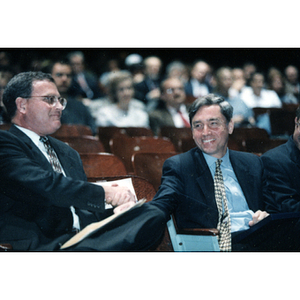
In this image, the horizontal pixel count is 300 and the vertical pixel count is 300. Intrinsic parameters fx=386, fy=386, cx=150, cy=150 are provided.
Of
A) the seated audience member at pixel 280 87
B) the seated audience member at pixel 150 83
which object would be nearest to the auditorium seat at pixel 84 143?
the seated audience member at pixel 150 83

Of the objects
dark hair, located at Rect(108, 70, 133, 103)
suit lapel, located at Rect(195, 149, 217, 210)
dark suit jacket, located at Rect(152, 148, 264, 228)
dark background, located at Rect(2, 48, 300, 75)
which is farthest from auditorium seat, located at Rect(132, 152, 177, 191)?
dark background, located at Rect(2, 48, 300, 75)

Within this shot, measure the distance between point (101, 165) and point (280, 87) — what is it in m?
1.06

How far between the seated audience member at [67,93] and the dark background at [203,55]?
68 mm

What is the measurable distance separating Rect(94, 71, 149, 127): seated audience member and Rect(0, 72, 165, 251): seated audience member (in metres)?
0.39

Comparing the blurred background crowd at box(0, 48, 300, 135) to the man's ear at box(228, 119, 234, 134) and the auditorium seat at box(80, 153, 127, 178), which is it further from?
the auditorium seat at box(80, 153, 127, 178)

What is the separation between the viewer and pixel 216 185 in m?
1.97

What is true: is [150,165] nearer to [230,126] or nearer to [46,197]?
[230,126]

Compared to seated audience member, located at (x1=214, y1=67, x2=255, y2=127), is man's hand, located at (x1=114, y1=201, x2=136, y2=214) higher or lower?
lower

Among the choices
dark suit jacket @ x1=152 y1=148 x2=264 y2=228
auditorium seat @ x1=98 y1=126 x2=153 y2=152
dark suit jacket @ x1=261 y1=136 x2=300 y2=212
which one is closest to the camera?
dark suit jacket @ x1=152 y1=148 x2=264 y2=228

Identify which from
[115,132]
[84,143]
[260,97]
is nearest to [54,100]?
[84,143]

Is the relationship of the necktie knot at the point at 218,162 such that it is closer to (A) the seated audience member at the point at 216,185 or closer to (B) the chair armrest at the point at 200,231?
(A) the seated audience member at the point at 216,185

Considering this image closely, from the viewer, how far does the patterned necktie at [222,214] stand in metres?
1.89

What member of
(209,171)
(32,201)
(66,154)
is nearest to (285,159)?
(209,171)

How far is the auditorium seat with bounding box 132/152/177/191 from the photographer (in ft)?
6.53
